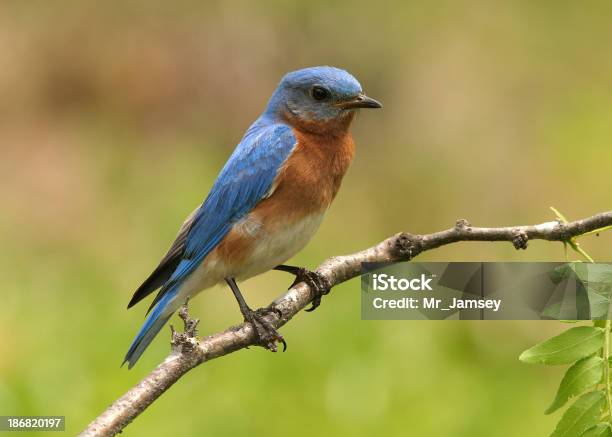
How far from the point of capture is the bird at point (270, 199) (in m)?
4.41

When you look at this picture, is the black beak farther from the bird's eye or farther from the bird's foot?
the bird's foot

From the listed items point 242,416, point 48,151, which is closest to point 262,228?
point 242,416

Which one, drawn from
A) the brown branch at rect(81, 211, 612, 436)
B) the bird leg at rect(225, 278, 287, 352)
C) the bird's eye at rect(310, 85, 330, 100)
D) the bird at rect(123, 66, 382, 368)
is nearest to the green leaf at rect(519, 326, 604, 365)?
the brown branch at rect(81, 211, 612, 436)

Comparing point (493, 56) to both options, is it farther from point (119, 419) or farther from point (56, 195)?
point (119, 419)

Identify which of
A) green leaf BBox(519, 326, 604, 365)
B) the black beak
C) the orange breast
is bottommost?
green leaf BBox(519, 326, 604, 365)

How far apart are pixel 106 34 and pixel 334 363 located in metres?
4.65

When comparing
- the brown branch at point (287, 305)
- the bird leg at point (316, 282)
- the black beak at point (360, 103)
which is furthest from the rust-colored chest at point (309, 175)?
the brown branch at point (287, 305)

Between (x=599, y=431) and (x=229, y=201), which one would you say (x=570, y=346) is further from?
(x=229, y=201)

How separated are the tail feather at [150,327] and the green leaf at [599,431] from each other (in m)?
2.22

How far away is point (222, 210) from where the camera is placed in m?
4.55

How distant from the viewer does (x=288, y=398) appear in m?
5.65

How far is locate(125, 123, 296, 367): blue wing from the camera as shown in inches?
175

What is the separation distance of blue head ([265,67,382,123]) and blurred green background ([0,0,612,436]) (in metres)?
1.79

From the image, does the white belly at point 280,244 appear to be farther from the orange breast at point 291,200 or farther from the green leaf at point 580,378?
the green leaf at point 580,378
